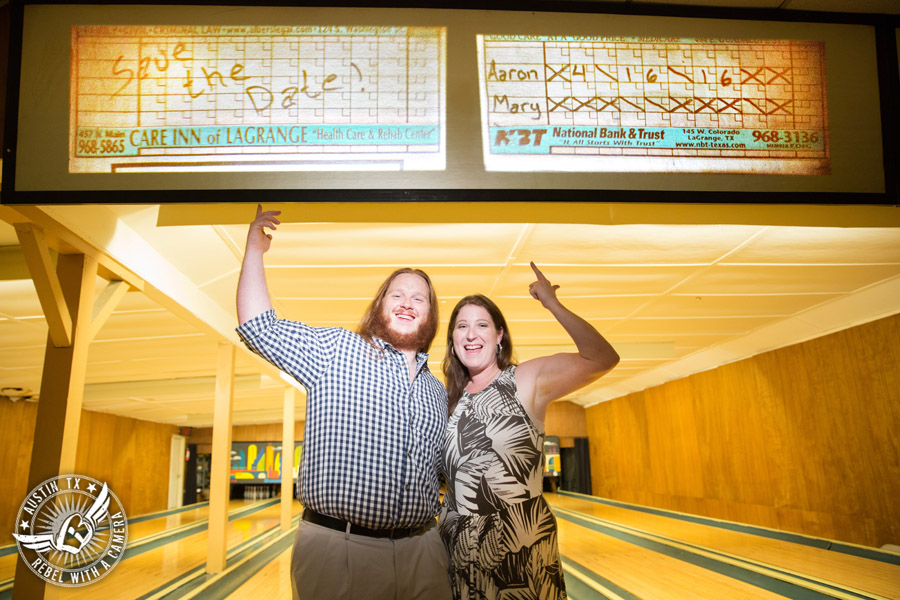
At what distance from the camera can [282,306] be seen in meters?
6.43

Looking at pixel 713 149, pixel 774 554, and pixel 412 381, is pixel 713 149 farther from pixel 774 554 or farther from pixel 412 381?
pixel 774 554

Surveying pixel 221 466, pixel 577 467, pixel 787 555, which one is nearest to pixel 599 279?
pixel 787 555

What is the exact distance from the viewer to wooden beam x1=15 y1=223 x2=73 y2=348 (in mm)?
3152

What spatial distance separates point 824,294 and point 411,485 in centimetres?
658

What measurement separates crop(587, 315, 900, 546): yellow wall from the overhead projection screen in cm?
575

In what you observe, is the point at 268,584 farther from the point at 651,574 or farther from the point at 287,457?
the point at 287,457

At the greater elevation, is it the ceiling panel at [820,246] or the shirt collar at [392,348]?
the ceiling panel at [820,246]

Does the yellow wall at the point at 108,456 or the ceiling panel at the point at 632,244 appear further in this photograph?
the yellow wall at the point at 108,456

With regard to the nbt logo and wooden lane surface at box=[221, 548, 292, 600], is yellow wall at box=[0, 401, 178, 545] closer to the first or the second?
wooden lane surface at box=[221, 548, 292, 600]

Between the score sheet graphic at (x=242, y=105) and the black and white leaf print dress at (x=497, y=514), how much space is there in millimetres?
829

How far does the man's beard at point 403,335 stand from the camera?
172 cm

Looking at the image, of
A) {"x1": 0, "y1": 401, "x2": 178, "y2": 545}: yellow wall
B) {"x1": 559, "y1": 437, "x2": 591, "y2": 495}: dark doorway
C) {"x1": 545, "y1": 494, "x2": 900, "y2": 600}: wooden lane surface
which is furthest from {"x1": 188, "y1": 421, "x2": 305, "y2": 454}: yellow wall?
{"x1": 545, "y1": 494, "x2": 900, "y2": 600}: wooden lane surface

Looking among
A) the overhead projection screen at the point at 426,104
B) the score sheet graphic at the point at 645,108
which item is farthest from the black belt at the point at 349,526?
the score sheet graphic at the point at 645,108

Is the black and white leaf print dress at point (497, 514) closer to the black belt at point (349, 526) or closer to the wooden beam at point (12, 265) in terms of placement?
the black belt at point (349, 526)
